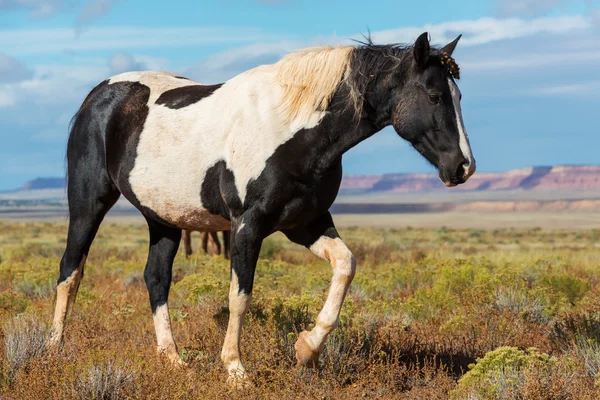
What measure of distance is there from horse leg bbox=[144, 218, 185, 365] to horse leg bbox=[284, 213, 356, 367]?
1.75 m

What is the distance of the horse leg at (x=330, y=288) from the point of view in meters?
6.59

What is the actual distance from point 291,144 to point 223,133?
0.66 meters

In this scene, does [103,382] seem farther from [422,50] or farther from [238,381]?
[422,50]

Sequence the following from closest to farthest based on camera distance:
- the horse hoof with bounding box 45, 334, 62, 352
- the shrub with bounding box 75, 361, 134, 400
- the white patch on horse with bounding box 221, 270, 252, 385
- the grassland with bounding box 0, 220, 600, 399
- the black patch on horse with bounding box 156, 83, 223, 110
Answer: the shrub with bounding box 75, 361, 134, 400
the grassland with bounding box 0, 220, 600, 399
the white patch on horse with bounding box 221, 270, 252, 385
the horse hoof with bounding box 45, 334, 62, 352
the black patch on horse with bounding box 156, 83, 223, 110

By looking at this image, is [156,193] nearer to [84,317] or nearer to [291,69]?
[291,69]

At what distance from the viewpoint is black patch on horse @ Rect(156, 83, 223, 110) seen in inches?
294

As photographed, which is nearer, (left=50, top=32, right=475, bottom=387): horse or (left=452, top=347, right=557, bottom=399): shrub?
(left=452, top=347, right=557, bottom=399): shrub

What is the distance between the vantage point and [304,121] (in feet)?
21.9

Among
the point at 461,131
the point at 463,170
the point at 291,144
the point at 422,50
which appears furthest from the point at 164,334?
the point at 422,50

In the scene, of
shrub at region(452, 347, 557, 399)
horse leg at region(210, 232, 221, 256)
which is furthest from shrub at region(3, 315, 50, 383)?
horse leg at region(210, 232, 221, 256)

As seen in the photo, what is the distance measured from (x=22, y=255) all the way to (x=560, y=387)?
67.6ft

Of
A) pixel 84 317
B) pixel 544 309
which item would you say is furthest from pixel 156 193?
pixel 544 309

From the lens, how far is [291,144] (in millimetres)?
6633

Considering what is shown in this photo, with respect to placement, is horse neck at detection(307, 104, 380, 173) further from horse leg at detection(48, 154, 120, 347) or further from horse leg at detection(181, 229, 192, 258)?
horse leg at detection(181, 229, 192, 258)
